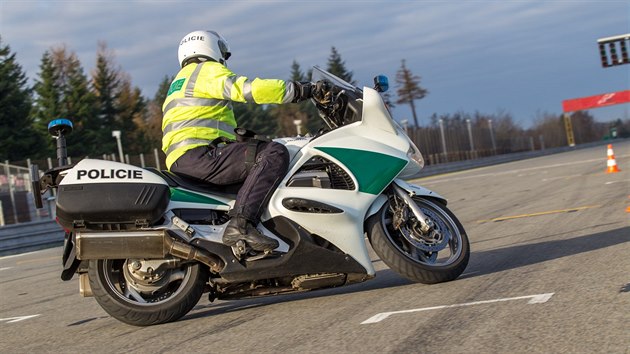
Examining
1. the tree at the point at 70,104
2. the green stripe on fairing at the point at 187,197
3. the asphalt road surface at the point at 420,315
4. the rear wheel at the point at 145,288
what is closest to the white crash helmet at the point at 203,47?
the green stripe on fairing at the point at 187,197

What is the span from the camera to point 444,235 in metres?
6.06

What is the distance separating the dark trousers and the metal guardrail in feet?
43.2

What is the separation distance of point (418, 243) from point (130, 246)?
6.91 ft

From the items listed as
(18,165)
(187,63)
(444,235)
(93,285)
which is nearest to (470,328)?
(444,235)

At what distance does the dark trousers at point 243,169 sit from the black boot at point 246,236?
5 cm

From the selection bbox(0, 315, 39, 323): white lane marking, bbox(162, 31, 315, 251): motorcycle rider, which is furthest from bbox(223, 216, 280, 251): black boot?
bbox(0, 315, 39, 323): white lane marking

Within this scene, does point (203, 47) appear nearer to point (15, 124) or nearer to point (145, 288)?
point (145, 288)

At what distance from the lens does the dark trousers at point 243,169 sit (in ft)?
18.5

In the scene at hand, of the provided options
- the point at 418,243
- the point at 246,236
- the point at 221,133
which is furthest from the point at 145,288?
the point at 418,243

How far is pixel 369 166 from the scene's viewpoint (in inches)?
235

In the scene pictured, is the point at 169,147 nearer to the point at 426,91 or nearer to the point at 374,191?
the point at 374,191

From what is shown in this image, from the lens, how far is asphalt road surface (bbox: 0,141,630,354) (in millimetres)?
4121

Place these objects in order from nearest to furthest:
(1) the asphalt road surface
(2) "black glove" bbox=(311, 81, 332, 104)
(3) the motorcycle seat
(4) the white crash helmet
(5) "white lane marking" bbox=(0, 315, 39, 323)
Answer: (1) the asphalt road surface < (3) the motorcycle seat < (2) "black glove" bbox=(311, 81, 332, 104) < (4) the white crash helmet < (5) "white lane marking" bbox=(0, 315, 39, 323)

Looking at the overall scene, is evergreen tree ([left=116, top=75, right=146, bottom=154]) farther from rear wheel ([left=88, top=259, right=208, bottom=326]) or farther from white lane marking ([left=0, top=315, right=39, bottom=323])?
rear wheel ([left=88, top=259, right=208, bottom=326])
